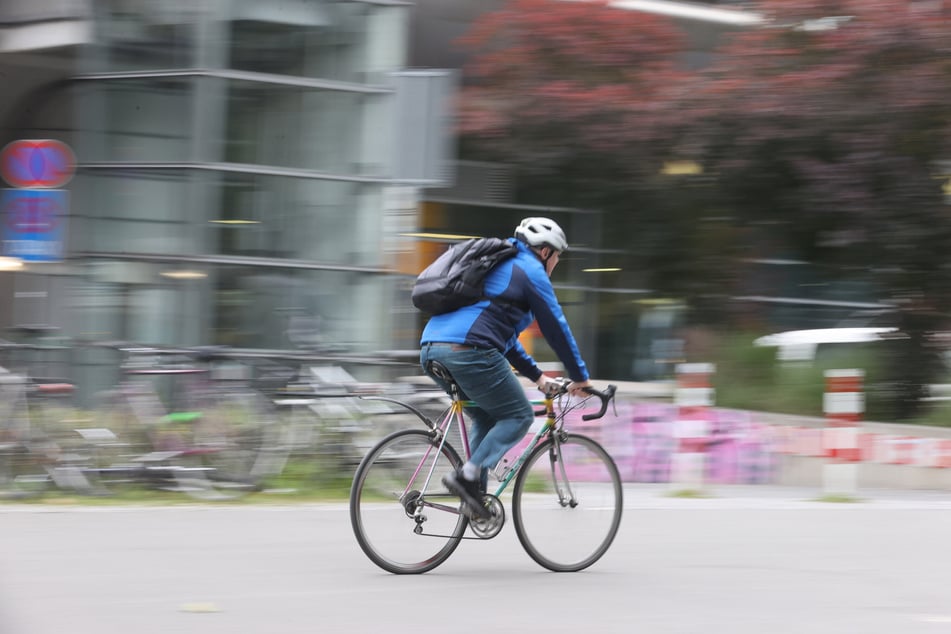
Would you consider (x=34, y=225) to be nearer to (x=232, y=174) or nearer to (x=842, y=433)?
(x=232, y=174)

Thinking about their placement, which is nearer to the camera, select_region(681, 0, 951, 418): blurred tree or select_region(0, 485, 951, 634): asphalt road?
select_region(0, 485, 951, 634): asphalt road

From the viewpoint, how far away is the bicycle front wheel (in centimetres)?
651

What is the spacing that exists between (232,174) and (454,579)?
23.7ft

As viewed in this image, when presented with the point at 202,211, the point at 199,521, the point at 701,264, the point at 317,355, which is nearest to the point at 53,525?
the point at 199,521

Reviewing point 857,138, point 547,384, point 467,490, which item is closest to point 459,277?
point 547,384

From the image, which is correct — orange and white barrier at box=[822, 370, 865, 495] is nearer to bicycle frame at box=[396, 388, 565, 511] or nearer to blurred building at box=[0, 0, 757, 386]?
blurred building at box=[0, 0, 757, 386]

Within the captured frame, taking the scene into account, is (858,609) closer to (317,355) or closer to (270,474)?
(270,474)

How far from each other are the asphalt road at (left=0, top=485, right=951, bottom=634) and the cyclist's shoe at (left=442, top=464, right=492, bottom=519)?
13.3 inches

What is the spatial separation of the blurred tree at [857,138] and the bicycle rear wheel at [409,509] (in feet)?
23.9

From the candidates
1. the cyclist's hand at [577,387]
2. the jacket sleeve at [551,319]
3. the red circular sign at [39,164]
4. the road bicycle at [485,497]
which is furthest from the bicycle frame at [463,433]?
the red circular sign at [39,164]

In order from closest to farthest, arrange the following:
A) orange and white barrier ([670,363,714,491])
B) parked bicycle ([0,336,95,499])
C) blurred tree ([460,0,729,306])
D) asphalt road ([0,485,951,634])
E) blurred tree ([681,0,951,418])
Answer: asphalt road ([0,485,951,634]) → parked bicycle ([0,336,95,499]) → orange and white barrier ([670,363,714,491]) → blurred tree ([681,0,951,418]) → blurred tree ([460,0,729,306])

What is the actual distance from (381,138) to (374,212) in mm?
736

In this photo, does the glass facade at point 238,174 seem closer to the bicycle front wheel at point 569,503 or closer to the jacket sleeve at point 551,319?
the bicycle front wheel at point 569,503

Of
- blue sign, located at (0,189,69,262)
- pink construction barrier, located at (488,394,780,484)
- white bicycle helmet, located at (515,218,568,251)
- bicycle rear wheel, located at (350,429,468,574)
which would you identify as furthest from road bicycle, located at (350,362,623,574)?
blue sign, located at (0,189,69,262)
